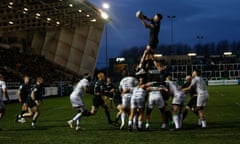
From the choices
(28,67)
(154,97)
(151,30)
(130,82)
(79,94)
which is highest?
(28,67)

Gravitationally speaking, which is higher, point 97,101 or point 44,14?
point 44,14

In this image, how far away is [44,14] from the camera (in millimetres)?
56250

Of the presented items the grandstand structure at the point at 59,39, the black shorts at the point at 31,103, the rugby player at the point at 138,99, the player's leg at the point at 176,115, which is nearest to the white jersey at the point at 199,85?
the player's leg at the point at 176,115

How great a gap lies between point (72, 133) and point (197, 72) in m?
4.94

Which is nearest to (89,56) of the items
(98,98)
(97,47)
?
(97,47)

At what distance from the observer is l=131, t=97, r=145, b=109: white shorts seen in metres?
13.1

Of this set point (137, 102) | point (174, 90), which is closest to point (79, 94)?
point (137, 102)

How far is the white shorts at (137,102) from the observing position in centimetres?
1309

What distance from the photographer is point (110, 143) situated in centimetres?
1083

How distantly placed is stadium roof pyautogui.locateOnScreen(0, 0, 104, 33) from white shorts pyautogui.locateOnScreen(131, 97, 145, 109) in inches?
1487

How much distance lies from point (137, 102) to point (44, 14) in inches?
1799

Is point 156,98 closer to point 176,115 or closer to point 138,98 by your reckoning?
point 138,98

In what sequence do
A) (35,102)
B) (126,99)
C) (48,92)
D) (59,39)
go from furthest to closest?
1. (59,39)
2. (48,92)
3. (35,102)
4. (126,99)

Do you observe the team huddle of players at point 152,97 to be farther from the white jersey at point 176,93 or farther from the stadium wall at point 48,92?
the stadium wall at point 48,92
